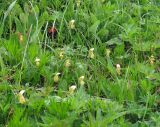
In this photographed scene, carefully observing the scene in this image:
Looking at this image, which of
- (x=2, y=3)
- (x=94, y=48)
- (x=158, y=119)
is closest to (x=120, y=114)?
(x=158, y=119)

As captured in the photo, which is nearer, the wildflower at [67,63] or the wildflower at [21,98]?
the wildflower at [21,98]

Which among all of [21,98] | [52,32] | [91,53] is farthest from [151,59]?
[21,98]

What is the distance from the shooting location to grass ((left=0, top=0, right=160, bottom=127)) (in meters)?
1.91

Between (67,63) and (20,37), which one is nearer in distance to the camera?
(67,63)

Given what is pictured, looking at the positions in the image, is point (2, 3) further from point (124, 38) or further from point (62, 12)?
point (124, 38)

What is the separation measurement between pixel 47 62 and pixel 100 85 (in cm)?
33

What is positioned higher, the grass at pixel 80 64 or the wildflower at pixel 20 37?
the wildflower at pixel 20 37

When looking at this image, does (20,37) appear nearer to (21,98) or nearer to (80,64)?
(80,64)

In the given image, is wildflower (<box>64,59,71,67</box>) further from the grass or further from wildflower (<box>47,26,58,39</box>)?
wildflower (<box>47,26,58,39</box>)

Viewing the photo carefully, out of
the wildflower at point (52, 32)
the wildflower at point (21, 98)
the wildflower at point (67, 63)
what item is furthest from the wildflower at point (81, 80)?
the wildflower at point (52, 32)

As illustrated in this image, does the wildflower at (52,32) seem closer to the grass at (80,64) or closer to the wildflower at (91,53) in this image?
the grass at (80,64)

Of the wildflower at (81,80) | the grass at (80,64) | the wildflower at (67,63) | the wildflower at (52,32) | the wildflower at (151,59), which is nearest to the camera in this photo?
the grass at (80,64)

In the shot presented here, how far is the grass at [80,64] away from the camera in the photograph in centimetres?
191

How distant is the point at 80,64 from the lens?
231 cm
